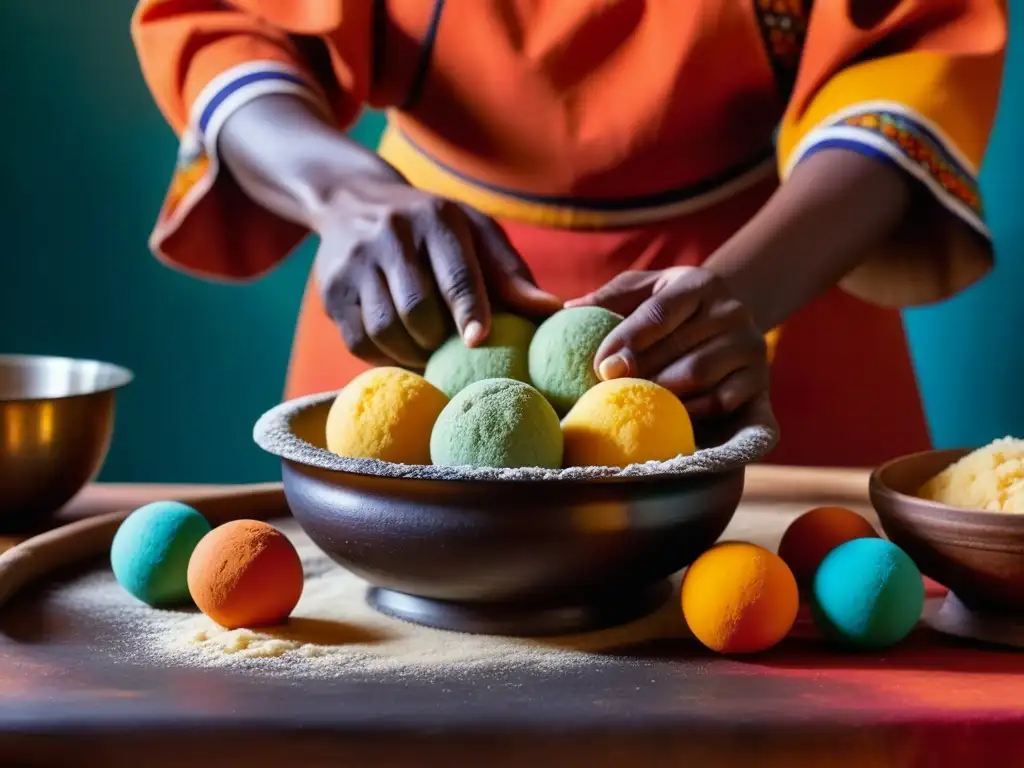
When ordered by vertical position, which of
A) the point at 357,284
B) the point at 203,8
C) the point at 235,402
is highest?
the point at 203,8

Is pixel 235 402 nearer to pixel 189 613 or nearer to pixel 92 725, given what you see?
pixel 189 613

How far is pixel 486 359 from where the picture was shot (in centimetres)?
64

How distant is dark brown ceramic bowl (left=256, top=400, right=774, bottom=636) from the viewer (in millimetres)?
521

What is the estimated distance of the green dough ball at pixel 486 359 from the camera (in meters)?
0.63

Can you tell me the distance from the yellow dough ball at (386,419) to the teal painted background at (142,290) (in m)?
1.26

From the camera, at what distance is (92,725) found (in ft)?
1.46

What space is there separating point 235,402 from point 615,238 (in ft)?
3.27

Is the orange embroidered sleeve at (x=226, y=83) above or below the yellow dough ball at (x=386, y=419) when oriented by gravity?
above

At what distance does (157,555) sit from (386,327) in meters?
0.19

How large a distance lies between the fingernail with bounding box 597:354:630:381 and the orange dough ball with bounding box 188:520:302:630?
19 cm

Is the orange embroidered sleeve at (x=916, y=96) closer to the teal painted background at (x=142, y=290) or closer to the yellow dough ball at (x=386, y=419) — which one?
the yellow dough ball at (x=386, y=419)

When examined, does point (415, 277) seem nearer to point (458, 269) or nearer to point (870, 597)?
point (458, 269)

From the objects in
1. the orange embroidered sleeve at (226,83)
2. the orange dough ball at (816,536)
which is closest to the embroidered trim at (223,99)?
the orange embroidered sleeve at (226,83)

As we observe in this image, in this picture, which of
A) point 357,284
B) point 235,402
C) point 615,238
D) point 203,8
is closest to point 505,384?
point 357,284
